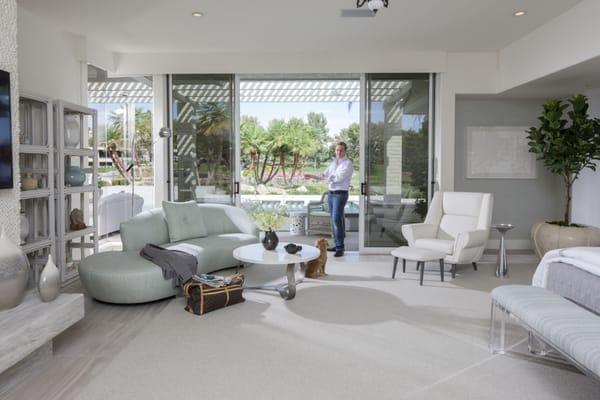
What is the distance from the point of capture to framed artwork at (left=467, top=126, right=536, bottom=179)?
23.0 feet

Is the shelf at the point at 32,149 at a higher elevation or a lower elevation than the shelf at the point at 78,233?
higher

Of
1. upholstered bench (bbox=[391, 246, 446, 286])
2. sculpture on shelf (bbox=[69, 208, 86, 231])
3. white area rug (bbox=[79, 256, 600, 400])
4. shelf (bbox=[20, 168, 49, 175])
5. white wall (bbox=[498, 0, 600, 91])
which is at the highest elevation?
white wall (bbox=[498, 0, 600, 91])

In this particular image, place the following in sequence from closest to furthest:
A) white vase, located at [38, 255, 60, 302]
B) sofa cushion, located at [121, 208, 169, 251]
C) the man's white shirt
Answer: white vase, located at [38, 255, 60, 302], sofa cushion, located at [121, 208, 169, 251], the man's white shirt

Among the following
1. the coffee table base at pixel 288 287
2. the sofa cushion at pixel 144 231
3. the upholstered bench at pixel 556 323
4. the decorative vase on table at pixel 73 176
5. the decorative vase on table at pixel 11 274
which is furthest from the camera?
the decorative vase on table at pixel 73 176

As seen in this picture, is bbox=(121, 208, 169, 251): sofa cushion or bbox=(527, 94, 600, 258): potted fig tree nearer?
bbox=(121, 208, 169, 251): sofa cushion

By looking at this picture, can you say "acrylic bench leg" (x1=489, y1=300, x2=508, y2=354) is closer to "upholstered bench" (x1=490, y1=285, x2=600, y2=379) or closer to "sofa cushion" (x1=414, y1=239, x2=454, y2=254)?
"upholstered bench" (x1=490, y1=285, x2=600, y2=379)

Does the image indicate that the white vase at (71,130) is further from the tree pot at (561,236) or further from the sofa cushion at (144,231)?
the tree pot at (561,236)

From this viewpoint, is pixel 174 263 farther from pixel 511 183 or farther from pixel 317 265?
pixel 511 183

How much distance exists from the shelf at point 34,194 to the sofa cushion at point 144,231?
0.75m

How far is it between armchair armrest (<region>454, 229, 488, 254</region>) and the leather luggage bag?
2404 millimetres

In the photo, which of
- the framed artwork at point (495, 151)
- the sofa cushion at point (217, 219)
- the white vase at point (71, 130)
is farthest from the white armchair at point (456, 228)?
the white vase at point (71, 130)

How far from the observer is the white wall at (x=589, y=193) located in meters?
6.49

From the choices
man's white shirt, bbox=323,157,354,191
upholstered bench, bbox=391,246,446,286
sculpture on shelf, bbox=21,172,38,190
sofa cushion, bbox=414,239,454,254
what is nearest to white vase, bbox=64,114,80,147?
sculpture on shelf, bbox=21,172,38,190

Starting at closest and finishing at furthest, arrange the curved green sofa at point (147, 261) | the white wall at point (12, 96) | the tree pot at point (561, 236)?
the white wall at point (12, 96), the curved green sofa at point (147, 261), the tree pot at point (561, 236)
